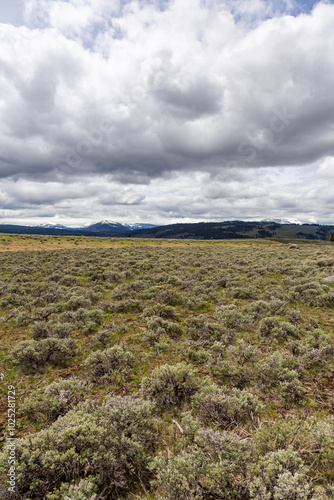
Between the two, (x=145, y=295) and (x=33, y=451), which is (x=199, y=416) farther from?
(x=145, y=295)

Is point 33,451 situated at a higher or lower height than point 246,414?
higher

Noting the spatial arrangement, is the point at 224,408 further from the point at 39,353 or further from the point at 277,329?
the point at 39,353

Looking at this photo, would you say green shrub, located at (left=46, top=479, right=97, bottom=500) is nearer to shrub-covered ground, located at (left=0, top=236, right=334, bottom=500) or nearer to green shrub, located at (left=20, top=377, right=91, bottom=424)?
shrub-covered ground, located at (left=0, top=236, right=334, bottom=500)

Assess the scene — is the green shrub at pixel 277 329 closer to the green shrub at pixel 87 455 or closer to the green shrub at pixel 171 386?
the green shrub at pixel 171 386

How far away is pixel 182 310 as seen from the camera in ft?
43.7

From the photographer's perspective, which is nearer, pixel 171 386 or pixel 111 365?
pixel 171 386

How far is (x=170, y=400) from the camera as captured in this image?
6.09 metres

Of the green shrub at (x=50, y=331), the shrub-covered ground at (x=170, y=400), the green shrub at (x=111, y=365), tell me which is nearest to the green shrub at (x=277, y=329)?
the shrub-covered ground at (x=170, y=400)

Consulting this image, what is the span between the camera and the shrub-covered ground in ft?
12.3

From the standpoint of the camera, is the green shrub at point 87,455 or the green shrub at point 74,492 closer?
the green shrub at point 74,492

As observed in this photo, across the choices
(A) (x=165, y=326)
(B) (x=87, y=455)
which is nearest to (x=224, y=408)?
(B) (x=87, y=455)


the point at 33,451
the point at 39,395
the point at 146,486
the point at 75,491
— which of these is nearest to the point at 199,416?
the point at 146,486

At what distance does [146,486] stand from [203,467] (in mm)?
1273

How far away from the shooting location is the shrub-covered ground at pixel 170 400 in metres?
3.75
